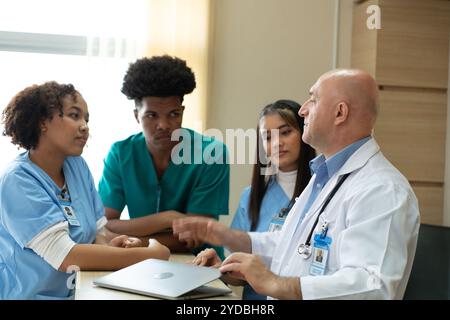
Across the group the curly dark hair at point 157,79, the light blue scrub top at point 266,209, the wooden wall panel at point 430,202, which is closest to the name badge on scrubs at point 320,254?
the light blue scrub top at point 266,209

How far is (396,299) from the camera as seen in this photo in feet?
4.78

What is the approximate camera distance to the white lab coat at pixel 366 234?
1.42 m

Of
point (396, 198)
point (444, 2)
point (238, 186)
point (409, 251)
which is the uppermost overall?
point (444, 2)

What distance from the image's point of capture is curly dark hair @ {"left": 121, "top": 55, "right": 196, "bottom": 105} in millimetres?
2658

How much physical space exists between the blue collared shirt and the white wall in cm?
189

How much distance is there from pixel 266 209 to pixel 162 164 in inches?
20.5

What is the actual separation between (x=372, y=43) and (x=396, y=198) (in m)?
2.26

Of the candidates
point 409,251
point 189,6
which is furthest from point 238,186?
point 409,251

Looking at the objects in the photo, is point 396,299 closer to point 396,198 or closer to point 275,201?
point 396,198

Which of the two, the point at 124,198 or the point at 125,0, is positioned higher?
the point at 125,0

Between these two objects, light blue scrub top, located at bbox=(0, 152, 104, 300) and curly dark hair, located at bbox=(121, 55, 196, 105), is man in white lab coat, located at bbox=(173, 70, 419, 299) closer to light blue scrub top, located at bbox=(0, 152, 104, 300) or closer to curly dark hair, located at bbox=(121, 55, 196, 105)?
light blue scrub top, located at bbox=(0, 152, 104, 300)

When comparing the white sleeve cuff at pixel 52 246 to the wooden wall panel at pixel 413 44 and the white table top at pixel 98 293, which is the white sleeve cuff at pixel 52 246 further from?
the wooden wall panel at pixel 413 44

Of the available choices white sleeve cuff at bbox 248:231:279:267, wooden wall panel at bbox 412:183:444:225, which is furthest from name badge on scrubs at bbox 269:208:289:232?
wooden wall panel at bbox 412:183:444:225

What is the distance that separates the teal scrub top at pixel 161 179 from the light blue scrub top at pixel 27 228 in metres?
0.52
